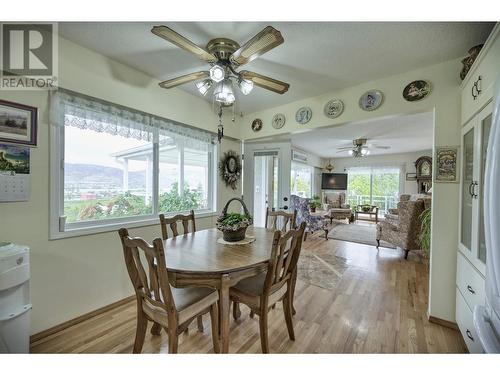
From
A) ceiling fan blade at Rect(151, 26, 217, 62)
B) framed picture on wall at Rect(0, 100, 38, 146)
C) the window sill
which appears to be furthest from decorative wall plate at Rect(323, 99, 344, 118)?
framed picture on wall at Rect(0, 100, 38, 146)

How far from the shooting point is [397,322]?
73.3 inches

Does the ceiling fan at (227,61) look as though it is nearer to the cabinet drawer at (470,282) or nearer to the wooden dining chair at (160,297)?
the wooden dining chair at (160,297)

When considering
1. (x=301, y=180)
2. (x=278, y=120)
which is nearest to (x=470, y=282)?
(x=278, y=120)

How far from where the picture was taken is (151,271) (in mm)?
1190

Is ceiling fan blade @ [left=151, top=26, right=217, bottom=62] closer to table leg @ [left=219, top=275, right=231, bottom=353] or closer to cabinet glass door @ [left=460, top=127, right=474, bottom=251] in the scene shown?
table leg @ [left=219, top=275, right=231, bottom=353]

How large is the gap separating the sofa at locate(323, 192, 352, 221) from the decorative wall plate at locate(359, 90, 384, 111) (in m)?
4.30

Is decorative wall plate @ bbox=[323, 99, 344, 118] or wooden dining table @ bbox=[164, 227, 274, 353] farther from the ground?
decorative wall plate @ bbox=[323, 99, 344, 118]

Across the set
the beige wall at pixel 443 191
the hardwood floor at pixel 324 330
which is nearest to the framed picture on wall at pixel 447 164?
the beige wall at pixel 443 191

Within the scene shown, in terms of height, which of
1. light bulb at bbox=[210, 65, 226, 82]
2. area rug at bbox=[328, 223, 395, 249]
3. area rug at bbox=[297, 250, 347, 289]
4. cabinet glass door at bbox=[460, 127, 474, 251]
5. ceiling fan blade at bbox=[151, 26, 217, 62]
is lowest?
area rug at bbox=[297, 250, 347, 289]

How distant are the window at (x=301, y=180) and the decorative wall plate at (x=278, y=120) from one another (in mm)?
3597

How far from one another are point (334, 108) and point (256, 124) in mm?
1175

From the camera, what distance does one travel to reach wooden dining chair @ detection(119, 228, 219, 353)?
3.72 ft

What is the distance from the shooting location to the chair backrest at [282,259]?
4.43 feet
